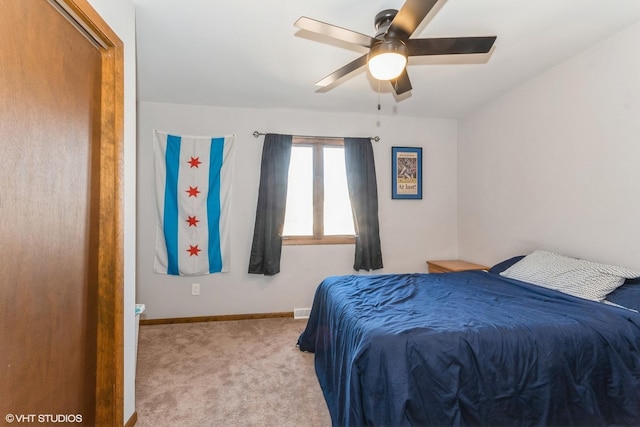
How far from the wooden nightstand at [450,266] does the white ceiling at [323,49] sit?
186 cm

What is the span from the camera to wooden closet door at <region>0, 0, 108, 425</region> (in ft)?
3.15

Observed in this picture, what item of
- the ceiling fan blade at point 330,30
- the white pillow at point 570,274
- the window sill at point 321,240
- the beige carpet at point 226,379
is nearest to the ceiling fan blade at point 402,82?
the ceiling fan blade at point 330,30

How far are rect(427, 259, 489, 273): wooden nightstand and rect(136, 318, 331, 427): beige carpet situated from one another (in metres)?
1.78

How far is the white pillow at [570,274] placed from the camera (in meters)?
1.94

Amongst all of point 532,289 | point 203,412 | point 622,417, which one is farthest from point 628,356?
point 203,412

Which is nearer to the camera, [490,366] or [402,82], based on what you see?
[490,366]

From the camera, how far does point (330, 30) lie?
1.53 m

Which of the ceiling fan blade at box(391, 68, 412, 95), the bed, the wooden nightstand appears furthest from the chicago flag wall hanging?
the wooden nightstand

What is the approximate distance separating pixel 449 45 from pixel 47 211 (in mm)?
2026

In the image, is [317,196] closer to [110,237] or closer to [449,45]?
[449,45]

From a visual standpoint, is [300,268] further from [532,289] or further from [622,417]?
[622,417]

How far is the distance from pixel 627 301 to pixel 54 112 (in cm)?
315

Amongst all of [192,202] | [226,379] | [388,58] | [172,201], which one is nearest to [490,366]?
[388,58]

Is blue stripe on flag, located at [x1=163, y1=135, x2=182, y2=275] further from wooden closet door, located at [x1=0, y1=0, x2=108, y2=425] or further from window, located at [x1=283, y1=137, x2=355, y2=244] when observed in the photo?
wooden closet door, located at [x1=0, y1=0, x2=108, y2=425]
